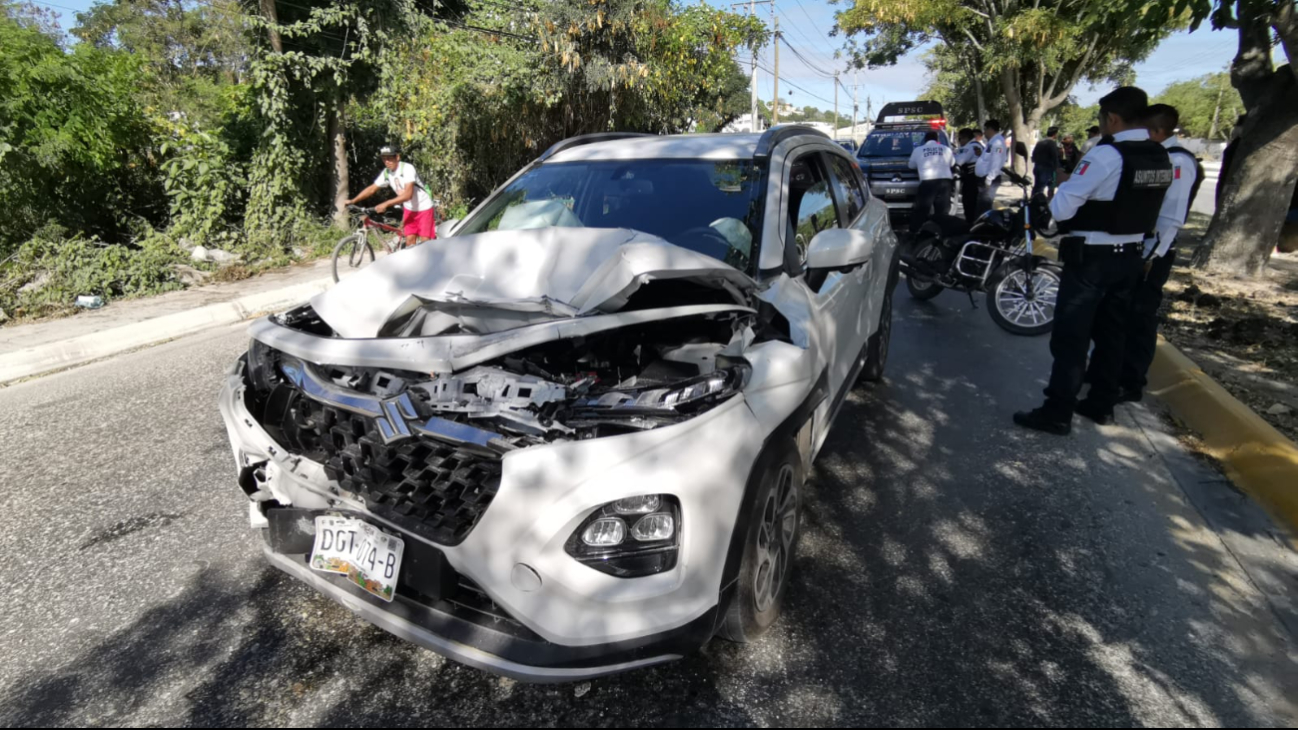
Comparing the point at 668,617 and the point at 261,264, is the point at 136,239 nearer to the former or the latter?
the point at 261,264

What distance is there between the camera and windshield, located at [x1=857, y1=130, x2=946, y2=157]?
1536cm

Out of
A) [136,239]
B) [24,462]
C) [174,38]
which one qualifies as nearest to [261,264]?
[136,239]

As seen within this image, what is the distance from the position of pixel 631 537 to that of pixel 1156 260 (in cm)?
447

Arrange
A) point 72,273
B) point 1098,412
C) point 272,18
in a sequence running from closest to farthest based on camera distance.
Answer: point 1098,412, point 72,273, point 272,18

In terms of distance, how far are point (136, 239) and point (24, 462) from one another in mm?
7243

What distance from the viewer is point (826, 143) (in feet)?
14.9

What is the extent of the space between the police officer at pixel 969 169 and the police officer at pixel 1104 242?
7.11 m

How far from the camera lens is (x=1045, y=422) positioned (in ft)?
14.6

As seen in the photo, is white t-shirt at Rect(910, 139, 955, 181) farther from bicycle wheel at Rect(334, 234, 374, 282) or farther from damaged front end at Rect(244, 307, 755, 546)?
damaged front end at Rect(244, 307, 755, 546)

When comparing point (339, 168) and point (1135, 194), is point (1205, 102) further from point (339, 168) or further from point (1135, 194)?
point (1135, 194)

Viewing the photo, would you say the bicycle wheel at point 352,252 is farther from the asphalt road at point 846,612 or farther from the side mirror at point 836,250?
the side mirror at point 836,250

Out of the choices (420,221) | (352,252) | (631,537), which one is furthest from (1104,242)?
(352,252)

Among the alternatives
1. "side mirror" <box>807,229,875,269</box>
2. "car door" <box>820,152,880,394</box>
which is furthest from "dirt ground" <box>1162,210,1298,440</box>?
"side mirror" <box>807,229,875,269</box>

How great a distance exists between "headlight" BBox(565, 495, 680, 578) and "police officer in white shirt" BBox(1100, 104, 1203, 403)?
4051 millimetres
